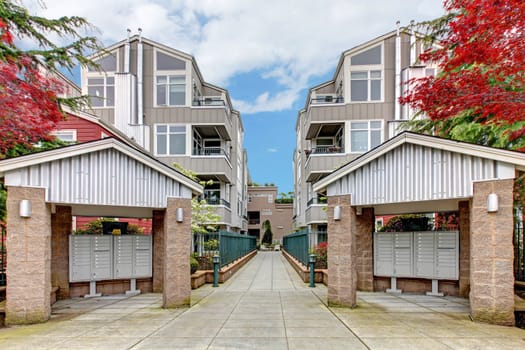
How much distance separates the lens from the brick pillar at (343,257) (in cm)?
865

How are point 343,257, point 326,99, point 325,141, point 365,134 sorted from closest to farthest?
point 343,257 < point 365,134 < point 326,99 < point 325,141

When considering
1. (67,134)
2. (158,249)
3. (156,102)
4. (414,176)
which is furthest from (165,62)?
(414,176)

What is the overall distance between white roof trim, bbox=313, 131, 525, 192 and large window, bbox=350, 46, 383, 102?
46.9ft

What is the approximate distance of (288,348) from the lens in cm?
579

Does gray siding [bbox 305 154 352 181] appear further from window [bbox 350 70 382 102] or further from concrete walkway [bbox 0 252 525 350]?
concrete walkway [bbox 0 252 525 350]

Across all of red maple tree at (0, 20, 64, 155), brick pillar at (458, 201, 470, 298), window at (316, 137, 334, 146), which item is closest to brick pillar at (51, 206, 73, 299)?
red maple tree at (0, 20, 64, 155)

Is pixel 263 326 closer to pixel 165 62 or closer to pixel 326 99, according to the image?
pixel 326 99

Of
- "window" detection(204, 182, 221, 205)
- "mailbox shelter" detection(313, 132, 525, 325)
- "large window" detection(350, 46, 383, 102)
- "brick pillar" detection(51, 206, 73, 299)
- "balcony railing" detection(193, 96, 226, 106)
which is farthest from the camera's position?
"window" detection(204, 182, 221, 205)

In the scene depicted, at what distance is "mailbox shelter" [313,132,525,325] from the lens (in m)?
7.03

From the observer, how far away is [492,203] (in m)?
7.03

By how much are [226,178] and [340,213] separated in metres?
15.9

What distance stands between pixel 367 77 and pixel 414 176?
1562 cm

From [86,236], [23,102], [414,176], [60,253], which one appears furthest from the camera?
[86,236]

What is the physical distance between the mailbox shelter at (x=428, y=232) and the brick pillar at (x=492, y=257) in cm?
2
